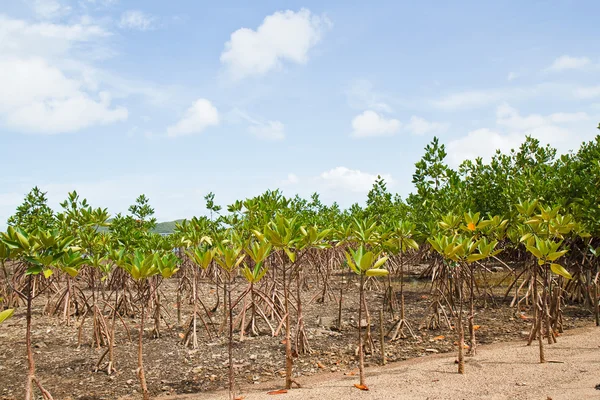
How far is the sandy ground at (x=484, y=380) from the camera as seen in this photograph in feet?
9.12

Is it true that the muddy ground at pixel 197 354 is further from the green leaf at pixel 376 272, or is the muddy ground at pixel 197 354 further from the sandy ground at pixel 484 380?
the green leaf at pixel 376 272

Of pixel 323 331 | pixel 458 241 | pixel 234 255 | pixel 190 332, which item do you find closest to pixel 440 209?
pixel 323 331

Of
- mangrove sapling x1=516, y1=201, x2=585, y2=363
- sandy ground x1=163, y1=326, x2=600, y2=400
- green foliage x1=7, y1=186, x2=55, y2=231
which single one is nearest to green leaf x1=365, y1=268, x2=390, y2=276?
sandy ground x1=163, y1=326, x2=600, y2=400

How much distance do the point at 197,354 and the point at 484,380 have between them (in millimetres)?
2933

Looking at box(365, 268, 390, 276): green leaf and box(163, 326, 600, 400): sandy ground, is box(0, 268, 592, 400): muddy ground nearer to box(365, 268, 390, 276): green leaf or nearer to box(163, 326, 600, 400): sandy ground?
box(163, 326, 600, 400): sandy ground

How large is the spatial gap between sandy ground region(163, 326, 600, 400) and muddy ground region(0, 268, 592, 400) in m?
0.47

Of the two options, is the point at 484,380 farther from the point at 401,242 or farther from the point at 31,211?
the point at 31,211

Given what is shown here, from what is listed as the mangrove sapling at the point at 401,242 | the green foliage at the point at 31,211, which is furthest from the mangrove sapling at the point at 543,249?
the green foliage at the point at 31,211

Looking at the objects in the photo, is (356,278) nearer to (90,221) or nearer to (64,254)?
(90,221)

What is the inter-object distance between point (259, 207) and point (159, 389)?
2.51 meters

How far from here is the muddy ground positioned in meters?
3.92

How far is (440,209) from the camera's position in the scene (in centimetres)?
639

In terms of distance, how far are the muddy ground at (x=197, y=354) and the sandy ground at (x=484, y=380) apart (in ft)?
1.55

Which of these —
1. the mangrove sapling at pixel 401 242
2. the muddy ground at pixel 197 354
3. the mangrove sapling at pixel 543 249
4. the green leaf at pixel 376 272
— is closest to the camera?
the green leaf at pixel 376 272
